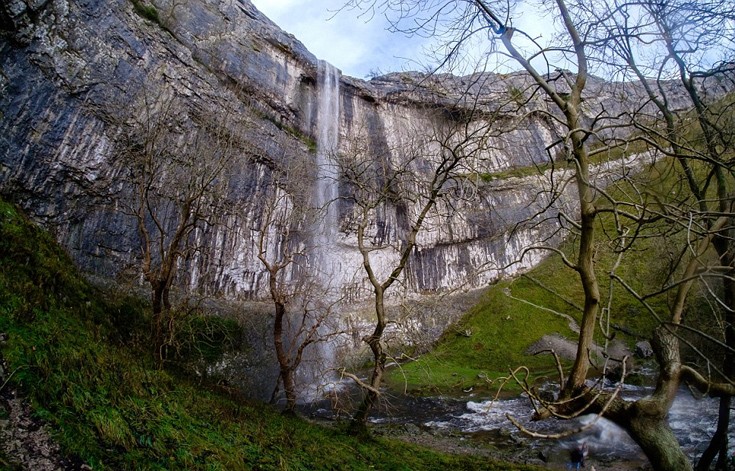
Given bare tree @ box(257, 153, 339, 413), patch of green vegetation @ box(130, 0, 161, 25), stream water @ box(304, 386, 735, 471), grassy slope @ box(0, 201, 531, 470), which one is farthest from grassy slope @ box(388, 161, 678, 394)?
patch of green vegetation @ box(130, 0, 161, 25)

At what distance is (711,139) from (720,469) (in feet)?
22.2

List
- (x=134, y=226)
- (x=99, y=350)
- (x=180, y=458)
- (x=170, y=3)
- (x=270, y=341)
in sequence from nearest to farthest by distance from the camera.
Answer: (x=180, y=458), (x=99, y=350), (x=134, y=226), (x=270, y=341), (x=170, y=3)

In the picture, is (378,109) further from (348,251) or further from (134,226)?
(134,226)

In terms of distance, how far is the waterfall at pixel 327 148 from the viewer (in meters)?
29.9

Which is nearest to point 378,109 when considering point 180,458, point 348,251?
point 348,251

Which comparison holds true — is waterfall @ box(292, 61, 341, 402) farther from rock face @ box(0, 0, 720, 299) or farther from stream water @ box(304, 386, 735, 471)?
stream water @ box(304, 386, 735, 471)

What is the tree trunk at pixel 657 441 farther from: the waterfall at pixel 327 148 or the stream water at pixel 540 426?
the waterfall at pixel 327 148

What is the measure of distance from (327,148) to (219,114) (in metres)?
9.44

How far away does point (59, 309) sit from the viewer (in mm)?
7391

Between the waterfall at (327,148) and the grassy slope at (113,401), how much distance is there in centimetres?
1916

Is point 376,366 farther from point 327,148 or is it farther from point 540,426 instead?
point 327,148

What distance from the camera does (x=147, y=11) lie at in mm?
24016

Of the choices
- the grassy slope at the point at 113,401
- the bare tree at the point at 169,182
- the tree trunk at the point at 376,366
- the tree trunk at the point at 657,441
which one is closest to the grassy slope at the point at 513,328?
the tree trunk at the point at 376,366

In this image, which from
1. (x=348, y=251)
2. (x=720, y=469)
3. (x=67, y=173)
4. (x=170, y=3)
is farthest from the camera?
(x=348, y=251)
